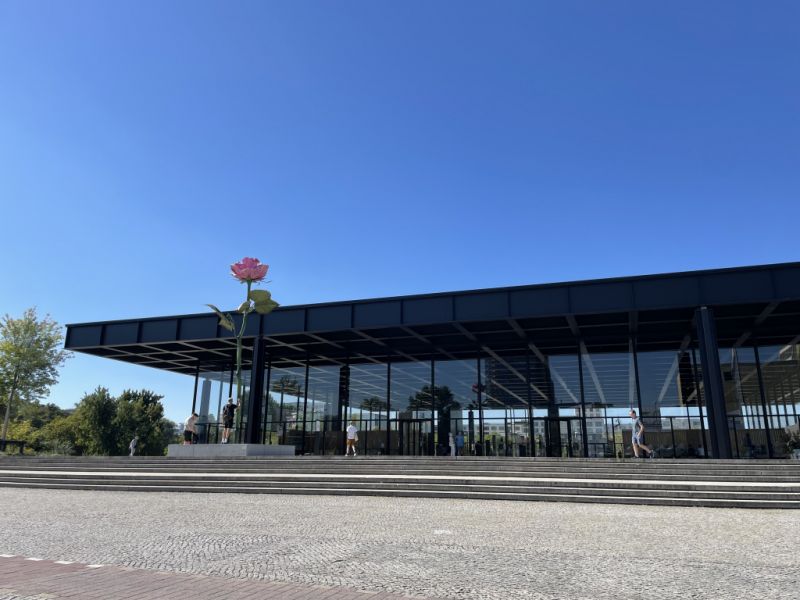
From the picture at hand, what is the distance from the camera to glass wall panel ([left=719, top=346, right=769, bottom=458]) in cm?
2320

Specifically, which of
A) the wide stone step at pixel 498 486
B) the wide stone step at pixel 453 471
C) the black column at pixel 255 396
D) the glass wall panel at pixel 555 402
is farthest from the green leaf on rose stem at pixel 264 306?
the glass wall panel at pixel 555 402

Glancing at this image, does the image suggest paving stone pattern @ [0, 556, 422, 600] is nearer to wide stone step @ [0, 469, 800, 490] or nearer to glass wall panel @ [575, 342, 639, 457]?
wide stone step @ [0, 469, 800, 490]

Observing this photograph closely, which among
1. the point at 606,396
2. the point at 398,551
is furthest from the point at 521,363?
the point at 398,551

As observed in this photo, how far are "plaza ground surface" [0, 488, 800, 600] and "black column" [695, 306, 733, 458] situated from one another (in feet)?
23.8

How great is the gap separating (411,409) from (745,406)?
14.9 meters

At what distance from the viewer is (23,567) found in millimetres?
5695

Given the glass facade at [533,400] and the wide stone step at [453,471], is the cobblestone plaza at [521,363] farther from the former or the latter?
the wide stone step at [453,471]

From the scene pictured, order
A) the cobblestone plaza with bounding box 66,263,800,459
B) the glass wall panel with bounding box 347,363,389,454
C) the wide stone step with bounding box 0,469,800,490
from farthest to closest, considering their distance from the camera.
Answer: the glass wall panel with bounding box 347,363,389,454, the cobblestone plaza with bounding box 66,263,800,459, the wide stone step with bounding box 0,469,800,490

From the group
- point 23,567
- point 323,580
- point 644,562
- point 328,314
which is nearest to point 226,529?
point 23,567

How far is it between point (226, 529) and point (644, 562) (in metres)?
5.80

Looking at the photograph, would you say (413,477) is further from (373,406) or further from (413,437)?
(373,406)

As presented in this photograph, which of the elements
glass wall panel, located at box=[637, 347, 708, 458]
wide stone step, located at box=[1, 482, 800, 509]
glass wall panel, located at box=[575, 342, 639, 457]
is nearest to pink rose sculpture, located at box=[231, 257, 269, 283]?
wide stone step, located at box=[1, 482, 800, 509]

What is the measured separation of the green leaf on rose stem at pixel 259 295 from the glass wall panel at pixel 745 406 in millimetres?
19342

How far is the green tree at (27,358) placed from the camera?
36.2 meters
